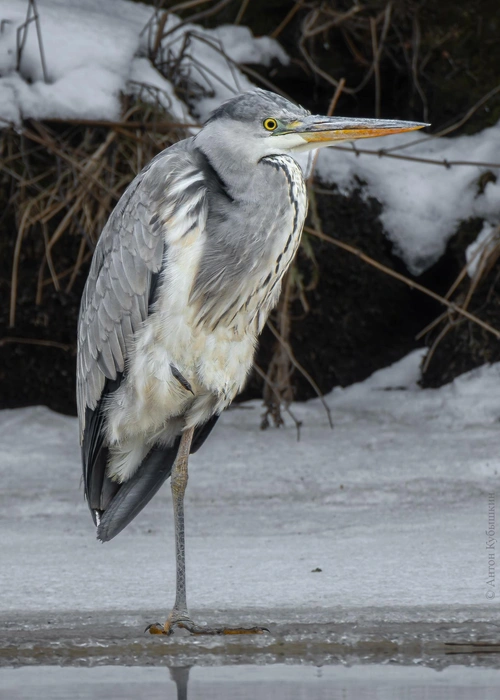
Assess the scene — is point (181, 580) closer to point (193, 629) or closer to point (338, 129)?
point (193, 629)

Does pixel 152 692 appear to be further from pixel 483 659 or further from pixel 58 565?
pixel 58 565

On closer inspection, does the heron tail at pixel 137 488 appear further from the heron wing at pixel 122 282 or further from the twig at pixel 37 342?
the twig at pixel 37 342

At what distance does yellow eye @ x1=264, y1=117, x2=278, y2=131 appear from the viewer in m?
2.73

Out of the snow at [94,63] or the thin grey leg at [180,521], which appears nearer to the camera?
the thin grey leg at [180,521]

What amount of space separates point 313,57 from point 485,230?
1.47m

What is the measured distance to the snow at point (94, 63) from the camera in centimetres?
498

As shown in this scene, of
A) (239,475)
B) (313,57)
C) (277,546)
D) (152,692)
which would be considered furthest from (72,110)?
(152,692)

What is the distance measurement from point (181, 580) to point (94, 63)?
10.9 ft

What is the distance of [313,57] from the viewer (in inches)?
232

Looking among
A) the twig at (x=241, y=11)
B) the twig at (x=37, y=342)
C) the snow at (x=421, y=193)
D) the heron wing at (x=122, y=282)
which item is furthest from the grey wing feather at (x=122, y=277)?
the twig at (x=241, y=11)

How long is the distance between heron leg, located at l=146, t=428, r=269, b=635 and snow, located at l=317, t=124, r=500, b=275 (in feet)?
9.13

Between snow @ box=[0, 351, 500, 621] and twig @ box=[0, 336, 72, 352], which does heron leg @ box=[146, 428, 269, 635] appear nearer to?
snow @ box=[0, 351, 500, 621]

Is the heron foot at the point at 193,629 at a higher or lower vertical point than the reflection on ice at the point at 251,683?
lower

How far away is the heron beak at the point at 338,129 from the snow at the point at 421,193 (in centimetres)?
270
